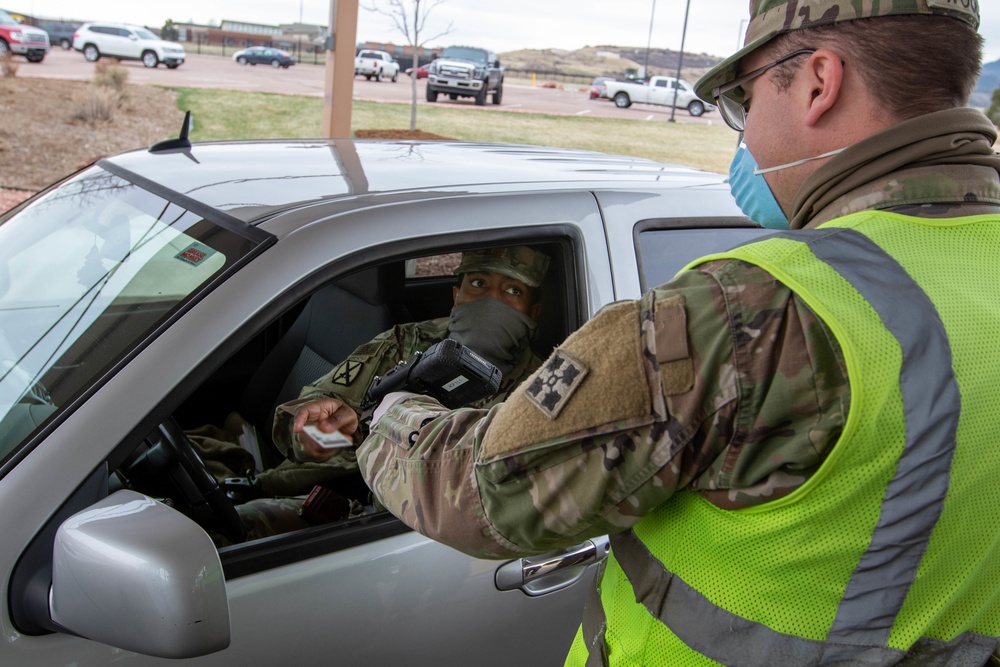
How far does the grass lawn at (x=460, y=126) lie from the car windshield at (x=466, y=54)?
9.04 ft

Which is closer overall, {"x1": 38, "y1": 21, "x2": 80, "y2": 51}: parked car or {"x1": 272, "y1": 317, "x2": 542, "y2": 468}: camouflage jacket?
{"x1": 272, "y1": 317, "x2": 542, "y2": 468}: camouflage jacket

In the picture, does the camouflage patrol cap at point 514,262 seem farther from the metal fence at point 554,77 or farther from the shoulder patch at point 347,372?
the metal fence at point 554,77

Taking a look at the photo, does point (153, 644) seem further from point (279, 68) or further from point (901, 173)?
point (279, 68)

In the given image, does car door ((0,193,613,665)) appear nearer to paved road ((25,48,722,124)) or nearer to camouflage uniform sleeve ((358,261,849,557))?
camouflage uniform sleeve ((358,261,849,557))

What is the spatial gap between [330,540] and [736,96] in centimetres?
106

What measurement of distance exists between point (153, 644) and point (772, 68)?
1.16 metres

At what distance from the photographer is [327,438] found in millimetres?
1696

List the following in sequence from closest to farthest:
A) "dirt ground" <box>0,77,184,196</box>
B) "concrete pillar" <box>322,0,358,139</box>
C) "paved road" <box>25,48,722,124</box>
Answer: "concrete pillar" <box>322,0,358,139</box> → "dirt ground" <box>0,77,184,196</box> → "paved road" <box>25,48,722,124</box>

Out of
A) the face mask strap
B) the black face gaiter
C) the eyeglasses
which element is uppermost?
the eyeglasses

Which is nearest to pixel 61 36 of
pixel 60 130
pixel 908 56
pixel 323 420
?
pixel 60 130

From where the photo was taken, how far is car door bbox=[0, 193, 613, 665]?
1.31 meters

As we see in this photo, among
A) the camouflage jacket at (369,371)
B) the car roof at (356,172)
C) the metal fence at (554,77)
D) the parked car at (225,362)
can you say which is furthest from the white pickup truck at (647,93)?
the parked car at (225,362)

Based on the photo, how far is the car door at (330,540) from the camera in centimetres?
131

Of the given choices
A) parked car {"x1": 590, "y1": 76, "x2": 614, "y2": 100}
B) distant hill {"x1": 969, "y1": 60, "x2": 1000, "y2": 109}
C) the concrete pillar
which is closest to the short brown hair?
the concrete pillar
